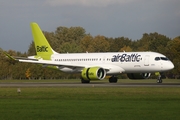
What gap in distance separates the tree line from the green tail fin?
1922 cm

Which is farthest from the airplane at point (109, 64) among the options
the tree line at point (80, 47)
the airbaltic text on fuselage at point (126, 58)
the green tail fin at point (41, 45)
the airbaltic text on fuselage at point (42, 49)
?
the tree line at point (80, 47)

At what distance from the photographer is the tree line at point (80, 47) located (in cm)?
10050

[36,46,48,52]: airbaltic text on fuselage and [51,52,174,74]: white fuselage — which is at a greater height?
[36,46,48,52]: airbaltic text on fuselage

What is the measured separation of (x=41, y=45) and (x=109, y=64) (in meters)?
13.6

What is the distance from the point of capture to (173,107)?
26.8 m

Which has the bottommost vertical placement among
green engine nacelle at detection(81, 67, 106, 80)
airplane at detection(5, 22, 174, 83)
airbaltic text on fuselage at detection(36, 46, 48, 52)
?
green engine nacelle at detection(81, 67, 106, 80)

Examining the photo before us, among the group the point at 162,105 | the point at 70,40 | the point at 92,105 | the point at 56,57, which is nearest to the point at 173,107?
the point at 162,105

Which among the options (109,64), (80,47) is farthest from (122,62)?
(80,47)

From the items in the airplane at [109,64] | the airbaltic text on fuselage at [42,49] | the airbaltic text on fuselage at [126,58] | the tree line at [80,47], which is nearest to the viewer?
the airplane at [109,64]

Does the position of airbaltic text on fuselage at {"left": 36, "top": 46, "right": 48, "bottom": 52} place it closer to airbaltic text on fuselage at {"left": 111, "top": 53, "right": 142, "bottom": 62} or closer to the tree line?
airbaltic text on fuselage at {"left": 111, "top": 53, "right": 142, "bottom": 62}

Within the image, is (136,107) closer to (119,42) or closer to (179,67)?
(179,67)

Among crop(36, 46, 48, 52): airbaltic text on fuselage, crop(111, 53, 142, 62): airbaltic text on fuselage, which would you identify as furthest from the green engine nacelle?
crop(36, 46, 48, 52): airbaltic text on fuselage

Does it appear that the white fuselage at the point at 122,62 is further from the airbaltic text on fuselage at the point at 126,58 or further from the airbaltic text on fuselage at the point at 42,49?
the airbaltic text on fuselage at the point at 42,49

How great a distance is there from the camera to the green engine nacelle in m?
60.5
